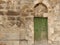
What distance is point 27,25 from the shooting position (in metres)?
4.56

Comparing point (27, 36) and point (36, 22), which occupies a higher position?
point (36, 22)

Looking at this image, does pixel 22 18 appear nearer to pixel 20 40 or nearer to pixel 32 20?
pixel 32 20

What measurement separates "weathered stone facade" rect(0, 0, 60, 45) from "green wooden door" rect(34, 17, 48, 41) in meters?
0.11

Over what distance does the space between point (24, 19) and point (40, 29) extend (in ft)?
1.65

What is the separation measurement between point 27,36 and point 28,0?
3.07 feet

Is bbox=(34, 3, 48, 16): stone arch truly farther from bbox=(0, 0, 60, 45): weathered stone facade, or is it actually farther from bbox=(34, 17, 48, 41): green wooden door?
bbox=(34, 17, 48, 41): green wooden door

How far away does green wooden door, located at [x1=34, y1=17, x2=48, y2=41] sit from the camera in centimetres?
464

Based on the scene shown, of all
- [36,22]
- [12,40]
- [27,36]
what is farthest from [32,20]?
[12,40]

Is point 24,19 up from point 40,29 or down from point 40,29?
up

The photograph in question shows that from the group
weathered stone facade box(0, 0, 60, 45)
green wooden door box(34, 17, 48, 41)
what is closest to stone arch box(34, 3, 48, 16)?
weathered stone facade box(0, 0, 60, 45)

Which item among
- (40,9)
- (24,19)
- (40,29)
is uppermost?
(40,9)

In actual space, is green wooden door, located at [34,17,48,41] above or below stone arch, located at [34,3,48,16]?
below

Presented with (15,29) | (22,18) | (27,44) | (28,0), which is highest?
(28,0)

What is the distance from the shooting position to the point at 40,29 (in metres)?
4.65
